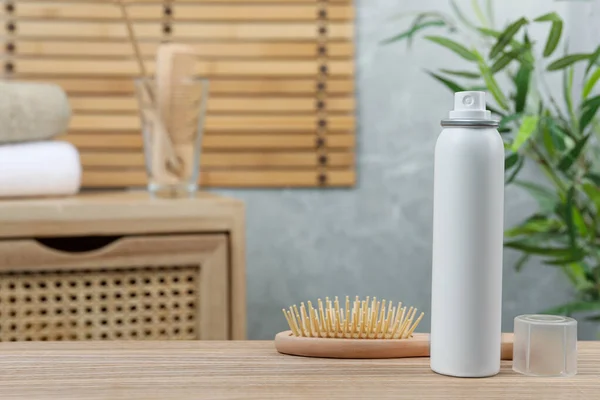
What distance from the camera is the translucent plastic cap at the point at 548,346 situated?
0.60 meters

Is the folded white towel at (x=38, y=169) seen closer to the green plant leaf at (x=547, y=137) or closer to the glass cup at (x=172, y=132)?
the glass cup at (x=172, y=132)

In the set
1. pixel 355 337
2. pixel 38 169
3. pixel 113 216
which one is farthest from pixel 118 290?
pixel 355 337

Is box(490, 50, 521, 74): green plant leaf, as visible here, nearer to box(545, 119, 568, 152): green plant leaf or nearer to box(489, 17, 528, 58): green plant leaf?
box(489, 17, 528, 58): green plant leaf

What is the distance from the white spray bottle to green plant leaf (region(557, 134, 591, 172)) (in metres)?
0.85

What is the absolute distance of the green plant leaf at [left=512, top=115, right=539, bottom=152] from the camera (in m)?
1.28

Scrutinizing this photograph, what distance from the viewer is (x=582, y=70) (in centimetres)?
180

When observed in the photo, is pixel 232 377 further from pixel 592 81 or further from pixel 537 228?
pixel 537 228

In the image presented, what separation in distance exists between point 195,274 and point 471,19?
95 centimetres

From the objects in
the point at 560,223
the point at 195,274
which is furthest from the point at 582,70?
the point at 195,274

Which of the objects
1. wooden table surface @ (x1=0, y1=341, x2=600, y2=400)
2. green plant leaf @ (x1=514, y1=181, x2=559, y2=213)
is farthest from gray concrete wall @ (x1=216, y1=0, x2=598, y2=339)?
wooden table surface @ (x1=0, y1=341, x2=600, y2=400)

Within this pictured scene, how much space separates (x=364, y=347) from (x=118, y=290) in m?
0.80

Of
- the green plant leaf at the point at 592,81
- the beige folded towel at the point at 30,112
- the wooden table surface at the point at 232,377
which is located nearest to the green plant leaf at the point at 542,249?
the green plant leaf at the point at 592,81

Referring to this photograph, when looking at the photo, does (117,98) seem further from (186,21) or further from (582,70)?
(582,70)

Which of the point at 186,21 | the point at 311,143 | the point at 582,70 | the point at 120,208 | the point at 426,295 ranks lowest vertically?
the point at 426,295
